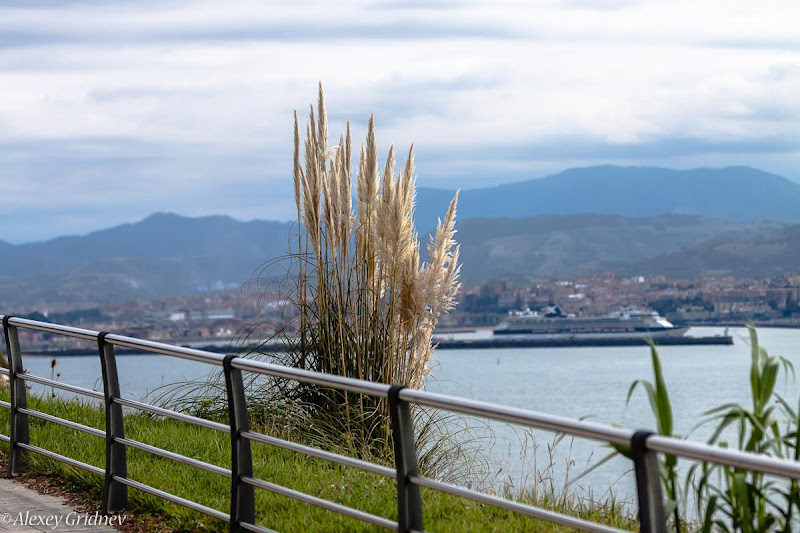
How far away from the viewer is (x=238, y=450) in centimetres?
422

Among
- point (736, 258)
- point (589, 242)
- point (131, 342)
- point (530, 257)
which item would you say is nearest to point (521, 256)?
point (530, 257)

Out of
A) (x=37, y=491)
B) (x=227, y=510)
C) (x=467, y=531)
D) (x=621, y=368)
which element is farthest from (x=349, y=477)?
(x=621, y=368)

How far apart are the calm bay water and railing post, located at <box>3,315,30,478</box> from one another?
198 cm

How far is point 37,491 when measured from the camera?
5531 millimetres

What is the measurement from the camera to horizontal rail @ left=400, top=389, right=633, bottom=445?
8.86 ft

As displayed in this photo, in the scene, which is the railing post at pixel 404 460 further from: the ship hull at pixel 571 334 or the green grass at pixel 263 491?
the ship hull at pixel 571 334

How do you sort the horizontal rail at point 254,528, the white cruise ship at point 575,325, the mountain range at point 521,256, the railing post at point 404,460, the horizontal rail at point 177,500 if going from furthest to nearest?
the mountain range at point 521,256 → the white cruise ship at point 575,325 → the horizontal rail at point 177,500 → the horizontal rail at point 254,528 → the railing post at point 404,460

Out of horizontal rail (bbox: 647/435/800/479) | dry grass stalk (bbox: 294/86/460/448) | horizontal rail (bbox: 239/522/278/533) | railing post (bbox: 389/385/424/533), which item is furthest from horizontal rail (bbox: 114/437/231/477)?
dry grass stalk (bbox: 294/86/460/448)

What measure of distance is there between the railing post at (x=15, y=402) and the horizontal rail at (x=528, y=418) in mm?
3329

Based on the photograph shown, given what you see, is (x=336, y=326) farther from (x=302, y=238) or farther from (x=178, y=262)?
(x=178, y=262)

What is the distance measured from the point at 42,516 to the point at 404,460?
94.2 inches

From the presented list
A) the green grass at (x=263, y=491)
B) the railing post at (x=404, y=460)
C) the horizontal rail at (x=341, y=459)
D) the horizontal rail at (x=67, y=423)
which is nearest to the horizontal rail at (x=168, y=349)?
the horizontal rail at (x=341, y=459)

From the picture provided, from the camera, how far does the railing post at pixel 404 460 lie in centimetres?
341

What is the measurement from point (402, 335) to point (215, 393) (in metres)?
1.57
